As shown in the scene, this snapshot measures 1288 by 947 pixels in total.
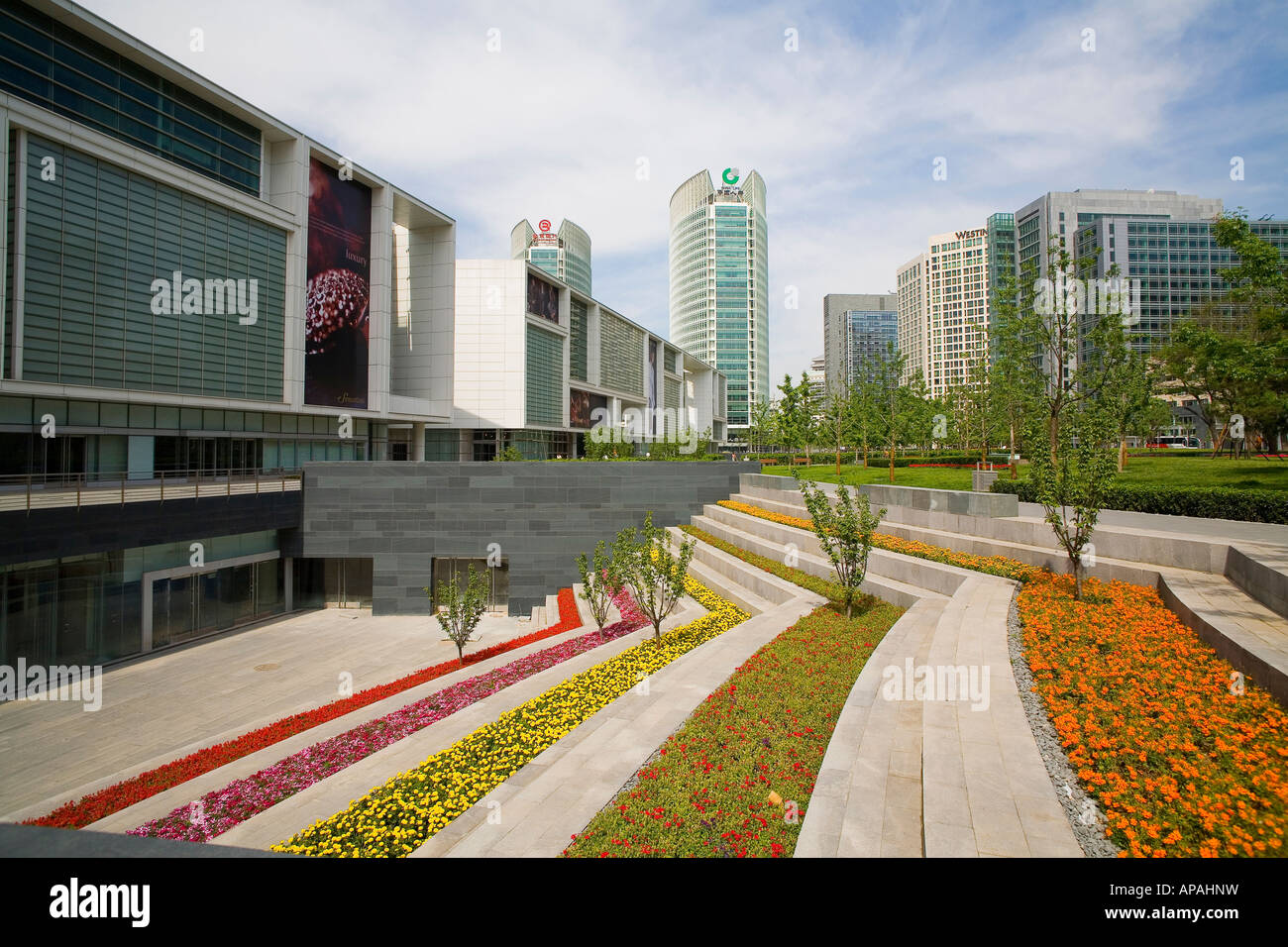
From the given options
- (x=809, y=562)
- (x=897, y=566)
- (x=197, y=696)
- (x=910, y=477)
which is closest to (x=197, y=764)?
(x=197, y=696)

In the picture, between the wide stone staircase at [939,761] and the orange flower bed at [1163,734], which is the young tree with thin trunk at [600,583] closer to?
the wide stone staircase at [939,761]

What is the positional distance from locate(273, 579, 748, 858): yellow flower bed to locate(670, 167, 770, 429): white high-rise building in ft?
382

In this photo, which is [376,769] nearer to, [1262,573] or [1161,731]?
[1161,731]

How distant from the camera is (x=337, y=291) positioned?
32438 mm

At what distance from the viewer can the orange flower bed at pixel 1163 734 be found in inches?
167

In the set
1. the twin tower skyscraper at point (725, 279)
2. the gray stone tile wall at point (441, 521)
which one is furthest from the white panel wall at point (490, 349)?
the twin tower skyscraper at point (725, 279)

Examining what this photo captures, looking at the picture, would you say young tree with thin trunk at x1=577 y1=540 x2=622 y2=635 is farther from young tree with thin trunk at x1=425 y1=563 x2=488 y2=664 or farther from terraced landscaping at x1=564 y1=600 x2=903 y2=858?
terraced landscaping at x1=564 y1=600 x2=903 y2=858

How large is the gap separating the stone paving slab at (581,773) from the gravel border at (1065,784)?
3890 mm

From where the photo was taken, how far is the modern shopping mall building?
1878 cm

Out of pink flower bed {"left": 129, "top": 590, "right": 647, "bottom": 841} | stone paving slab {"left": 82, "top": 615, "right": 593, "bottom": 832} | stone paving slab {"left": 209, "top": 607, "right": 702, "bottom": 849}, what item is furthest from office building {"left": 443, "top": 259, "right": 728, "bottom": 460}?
stone paving slab {"left": 209, "top": 607, "right": 702, "bottom": 849}
